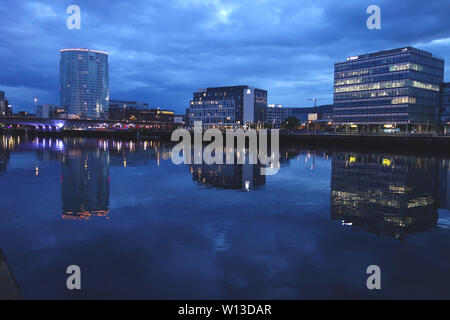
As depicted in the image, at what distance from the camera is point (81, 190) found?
22.5 m

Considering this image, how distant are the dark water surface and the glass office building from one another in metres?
122

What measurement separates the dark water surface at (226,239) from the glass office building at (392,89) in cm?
12188

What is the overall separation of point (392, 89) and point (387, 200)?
427 ft

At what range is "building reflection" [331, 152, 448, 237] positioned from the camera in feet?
50.0

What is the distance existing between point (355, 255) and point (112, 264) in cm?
823

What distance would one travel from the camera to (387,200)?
65.8 feet

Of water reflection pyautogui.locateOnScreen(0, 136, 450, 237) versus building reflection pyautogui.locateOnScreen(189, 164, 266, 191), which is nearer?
water reflection pyautogui.locateOnScreen(0, 136, 450, 237)

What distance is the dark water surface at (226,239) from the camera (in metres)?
9.07

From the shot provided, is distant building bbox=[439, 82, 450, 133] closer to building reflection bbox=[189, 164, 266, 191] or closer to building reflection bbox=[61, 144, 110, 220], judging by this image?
building reflection bbox=[189, 164, 266, 191]
